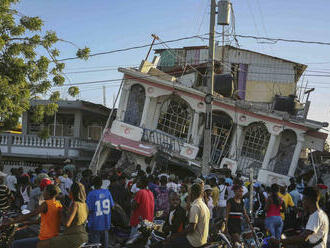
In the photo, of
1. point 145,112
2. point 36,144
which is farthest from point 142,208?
point 36,144

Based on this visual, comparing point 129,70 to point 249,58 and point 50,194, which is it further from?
point 50,194

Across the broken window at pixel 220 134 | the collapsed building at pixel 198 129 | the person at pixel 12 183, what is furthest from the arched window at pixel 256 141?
the person at pixel 12 183

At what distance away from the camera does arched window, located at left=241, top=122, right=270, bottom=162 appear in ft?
74.5

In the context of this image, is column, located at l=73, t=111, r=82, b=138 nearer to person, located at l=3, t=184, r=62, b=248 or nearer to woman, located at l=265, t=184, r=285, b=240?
woman, located at l=265, t=184, r=285, b=240

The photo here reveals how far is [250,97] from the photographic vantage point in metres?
27.2

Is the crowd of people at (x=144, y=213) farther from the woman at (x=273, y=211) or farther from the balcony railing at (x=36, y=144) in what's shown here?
the balcony railing at (x=36, y=144)

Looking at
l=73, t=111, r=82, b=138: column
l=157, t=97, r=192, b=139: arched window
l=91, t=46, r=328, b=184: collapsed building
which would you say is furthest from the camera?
l=73, t=111, r=82, b=138: column

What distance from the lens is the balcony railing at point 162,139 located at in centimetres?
2098

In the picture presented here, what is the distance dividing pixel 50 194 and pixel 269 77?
76.5 feet

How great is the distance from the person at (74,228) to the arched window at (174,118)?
16.7 metres

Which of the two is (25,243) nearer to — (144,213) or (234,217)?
(144,213)

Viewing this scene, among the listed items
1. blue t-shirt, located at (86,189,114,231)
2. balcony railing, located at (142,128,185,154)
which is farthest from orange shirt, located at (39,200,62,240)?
balcony railing, located at (142,128,185,154)

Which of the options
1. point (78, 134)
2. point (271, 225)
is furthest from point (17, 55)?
point (78, 134)

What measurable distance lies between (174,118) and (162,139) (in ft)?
6.40
